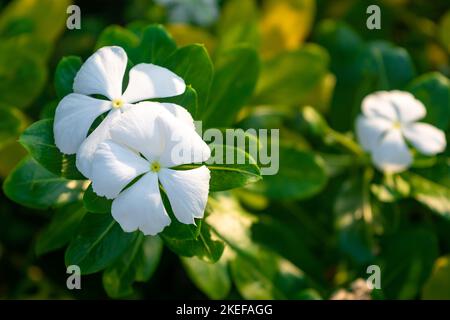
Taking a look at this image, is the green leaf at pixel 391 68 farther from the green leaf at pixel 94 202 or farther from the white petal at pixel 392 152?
the green leaf at pixel 94 202

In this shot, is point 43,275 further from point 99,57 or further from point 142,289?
point 99,57

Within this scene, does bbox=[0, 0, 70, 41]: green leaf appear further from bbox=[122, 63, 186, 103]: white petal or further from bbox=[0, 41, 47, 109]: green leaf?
bbox=[122, 63, 186, 103]: white petal

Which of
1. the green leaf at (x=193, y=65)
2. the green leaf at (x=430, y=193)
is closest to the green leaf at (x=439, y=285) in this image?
the green leaf at (x=430, y=193)

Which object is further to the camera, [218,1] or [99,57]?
[218,1]

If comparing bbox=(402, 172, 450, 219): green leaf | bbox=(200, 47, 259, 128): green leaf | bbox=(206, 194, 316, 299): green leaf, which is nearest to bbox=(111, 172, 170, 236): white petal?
bbox=(206, 194, 316, 299): green leaf

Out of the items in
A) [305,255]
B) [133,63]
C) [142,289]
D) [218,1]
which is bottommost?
[142,289]

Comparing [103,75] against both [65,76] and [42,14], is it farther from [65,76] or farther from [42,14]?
[42,14]

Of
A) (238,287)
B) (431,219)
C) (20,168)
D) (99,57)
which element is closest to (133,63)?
(99,57)
